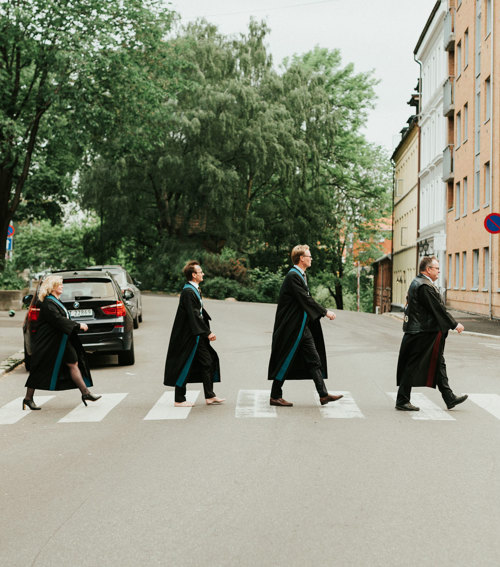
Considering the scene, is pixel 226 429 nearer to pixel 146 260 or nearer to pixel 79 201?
pixel 79 201

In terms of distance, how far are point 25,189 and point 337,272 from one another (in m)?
32.9

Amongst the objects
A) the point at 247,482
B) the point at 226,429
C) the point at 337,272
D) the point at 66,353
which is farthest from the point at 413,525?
the point at 337,272

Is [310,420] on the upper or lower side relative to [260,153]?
lower

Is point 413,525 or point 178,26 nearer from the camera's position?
point 413,525

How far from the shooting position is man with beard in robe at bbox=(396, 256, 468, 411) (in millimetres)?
10039

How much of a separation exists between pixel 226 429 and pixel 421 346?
8.45 feet

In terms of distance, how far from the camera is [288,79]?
4797 centimetres

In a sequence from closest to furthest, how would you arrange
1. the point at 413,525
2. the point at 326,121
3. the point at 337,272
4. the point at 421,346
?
the point at 413,525, the point at 421,346, the point at 326,121, the point at 337,272

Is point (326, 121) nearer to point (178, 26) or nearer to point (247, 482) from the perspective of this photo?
point (178, 26)

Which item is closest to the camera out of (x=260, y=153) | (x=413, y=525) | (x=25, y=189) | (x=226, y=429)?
(x=413, y=525)

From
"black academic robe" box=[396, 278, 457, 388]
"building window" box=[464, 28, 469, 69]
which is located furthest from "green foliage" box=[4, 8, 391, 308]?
"black academic robe" box=[396, 278, 457, 388]

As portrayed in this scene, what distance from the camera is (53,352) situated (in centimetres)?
1038

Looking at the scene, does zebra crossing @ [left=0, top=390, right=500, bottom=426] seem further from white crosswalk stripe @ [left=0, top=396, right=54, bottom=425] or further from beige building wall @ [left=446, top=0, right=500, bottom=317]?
beige building wall @ [left=446, top=0, right=500, bottom=317]

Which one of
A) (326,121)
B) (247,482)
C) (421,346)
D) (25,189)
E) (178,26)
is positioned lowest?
(247,482)
